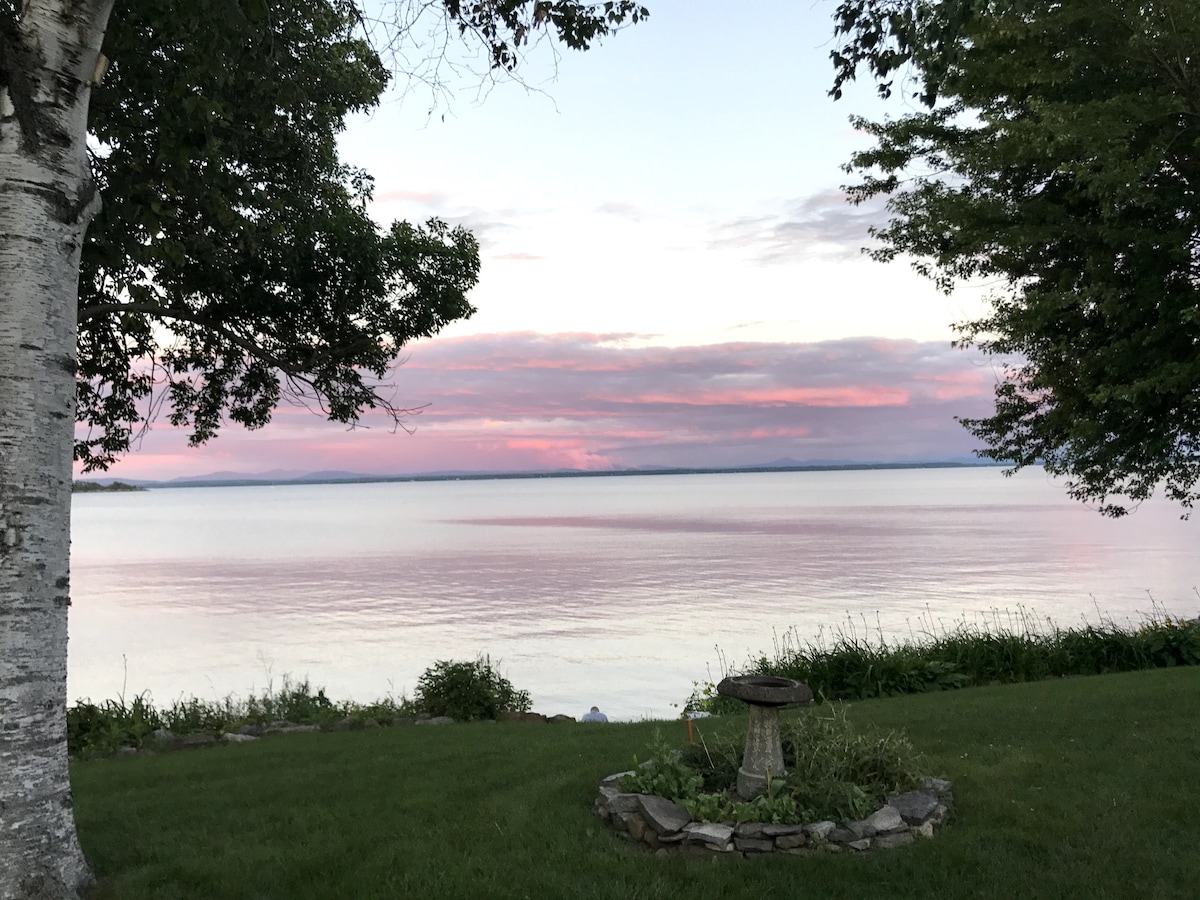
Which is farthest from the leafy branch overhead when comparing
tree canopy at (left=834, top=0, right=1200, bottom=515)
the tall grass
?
tree canopy at (left=834, top=0, right=1200, bottom=515)

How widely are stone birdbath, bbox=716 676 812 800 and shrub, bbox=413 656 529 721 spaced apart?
7.31m

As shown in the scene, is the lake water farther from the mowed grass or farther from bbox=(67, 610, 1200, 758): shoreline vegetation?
the mowed grass

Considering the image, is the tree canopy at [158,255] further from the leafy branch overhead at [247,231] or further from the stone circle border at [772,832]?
→ the stone circle border at [772,832]

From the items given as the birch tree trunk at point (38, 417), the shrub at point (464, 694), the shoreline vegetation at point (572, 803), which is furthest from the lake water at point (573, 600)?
the birch tree trunk at point (38, 417)

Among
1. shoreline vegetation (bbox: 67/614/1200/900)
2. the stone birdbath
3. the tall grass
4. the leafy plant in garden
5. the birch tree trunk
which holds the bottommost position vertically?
the tall grass

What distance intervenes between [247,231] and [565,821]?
21.4 feet

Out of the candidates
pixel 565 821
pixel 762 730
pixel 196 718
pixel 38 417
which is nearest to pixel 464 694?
pixel 196 718

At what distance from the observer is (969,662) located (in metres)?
14.7

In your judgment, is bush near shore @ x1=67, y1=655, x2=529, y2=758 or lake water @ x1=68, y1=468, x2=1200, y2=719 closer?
bush near shore @ x1=67, y1=655, x2=529, y2=758

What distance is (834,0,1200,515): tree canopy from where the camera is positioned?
1119cm

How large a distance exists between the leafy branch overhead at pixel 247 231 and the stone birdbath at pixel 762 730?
5.90 meters

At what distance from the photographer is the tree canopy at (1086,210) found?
11.2 metres

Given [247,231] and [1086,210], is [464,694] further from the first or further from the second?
[1086,210]

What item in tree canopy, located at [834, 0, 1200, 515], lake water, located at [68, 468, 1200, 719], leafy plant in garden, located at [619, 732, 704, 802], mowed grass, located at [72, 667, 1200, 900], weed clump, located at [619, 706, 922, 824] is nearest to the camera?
mowed grass, located at [72, 667, 1200, 900]
